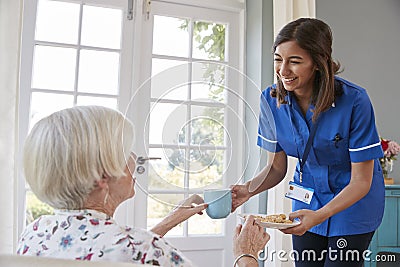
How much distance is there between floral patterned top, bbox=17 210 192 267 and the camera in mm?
853

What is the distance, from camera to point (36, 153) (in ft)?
3.04

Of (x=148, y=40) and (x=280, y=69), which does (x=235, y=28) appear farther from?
(x=280, y=69)

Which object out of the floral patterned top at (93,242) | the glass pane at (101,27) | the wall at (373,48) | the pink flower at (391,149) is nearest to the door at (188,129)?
the floral patterned top at (93,242)

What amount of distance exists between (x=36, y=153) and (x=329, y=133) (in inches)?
41.0

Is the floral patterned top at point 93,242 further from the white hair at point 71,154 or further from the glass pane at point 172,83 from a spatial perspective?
the glass pane at point 172,83

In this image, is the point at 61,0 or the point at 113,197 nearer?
the point at 113,197

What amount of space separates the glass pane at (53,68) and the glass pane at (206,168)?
58.6 inches

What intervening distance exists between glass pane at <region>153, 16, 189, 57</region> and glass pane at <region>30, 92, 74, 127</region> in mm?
606

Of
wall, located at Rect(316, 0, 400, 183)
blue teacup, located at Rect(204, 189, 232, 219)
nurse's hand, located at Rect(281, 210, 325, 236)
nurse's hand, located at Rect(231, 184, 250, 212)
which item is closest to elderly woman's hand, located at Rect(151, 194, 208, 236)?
blue teacup, located at Rect(204, 189, 232, 219)

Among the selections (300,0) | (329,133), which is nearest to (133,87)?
(300,0)

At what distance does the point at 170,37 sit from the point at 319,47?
143cm

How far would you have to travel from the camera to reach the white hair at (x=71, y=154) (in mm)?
925

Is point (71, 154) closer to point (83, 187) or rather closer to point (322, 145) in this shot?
point (83, 187)

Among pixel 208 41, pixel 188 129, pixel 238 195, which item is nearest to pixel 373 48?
pixel 208 41
